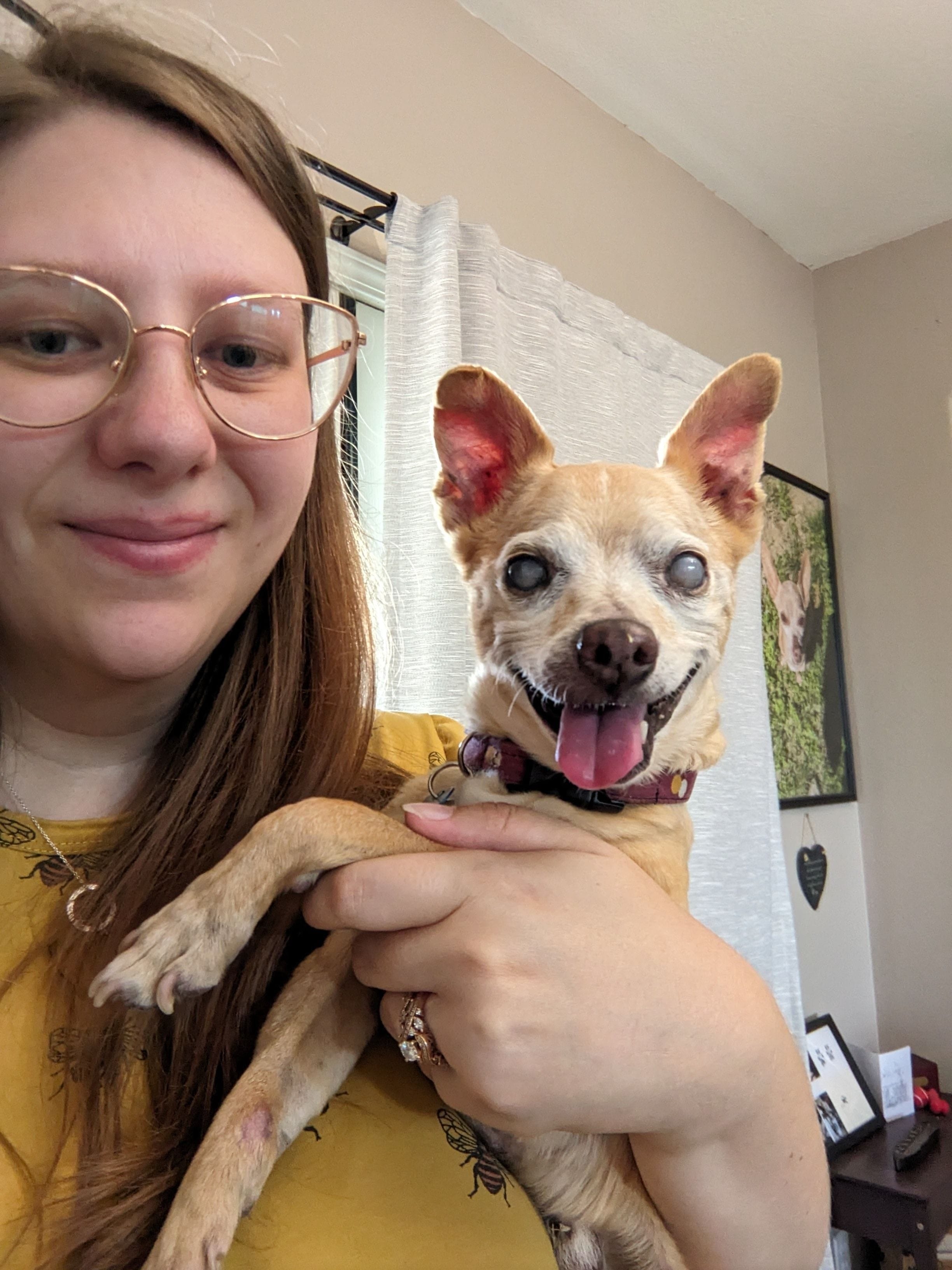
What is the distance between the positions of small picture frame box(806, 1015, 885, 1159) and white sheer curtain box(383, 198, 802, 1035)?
347mm

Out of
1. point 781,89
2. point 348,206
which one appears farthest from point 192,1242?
point 781,89

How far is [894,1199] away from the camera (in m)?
2.34

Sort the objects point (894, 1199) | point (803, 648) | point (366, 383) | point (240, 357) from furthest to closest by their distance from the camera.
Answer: point (803, 648) → point (894, 1199) → point (366, 383) → point (240, 357)

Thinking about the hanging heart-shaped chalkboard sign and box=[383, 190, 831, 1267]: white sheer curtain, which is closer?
box=[383, 190, 831, 1267]: white sheer curtain

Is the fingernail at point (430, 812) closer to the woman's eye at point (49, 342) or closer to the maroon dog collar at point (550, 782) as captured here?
the maroon dog collar at point (550, 782)

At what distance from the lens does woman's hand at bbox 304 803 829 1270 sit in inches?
27.7

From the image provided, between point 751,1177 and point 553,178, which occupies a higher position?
point 553,178

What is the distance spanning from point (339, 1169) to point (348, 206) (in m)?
1.89

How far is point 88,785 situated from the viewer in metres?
0.84

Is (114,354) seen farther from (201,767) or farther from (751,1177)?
(751,1177)

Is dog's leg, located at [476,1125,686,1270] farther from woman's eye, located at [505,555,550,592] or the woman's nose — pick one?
the woman's nose

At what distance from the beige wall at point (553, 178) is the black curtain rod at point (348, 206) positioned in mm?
111

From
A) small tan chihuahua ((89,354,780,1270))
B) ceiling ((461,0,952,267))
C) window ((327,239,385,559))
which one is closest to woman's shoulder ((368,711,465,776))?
small tan chihuahua ((89,354,780,1270))

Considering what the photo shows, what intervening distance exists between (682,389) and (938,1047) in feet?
9.00
